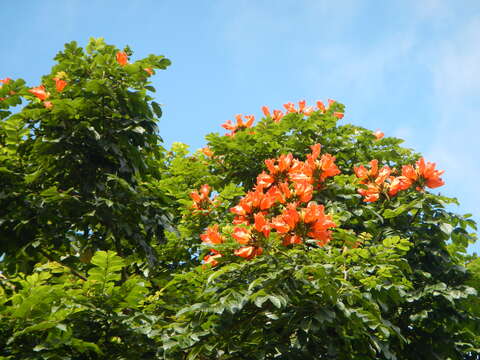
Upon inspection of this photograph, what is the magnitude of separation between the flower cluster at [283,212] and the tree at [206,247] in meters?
0.01

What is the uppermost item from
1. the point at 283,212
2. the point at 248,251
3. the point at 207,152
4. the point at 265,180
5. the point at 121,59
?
the point at 207,152

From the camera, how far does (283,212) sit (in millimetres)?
3998

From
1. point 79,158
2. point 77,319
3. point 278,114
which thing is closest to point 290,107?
point 278,114

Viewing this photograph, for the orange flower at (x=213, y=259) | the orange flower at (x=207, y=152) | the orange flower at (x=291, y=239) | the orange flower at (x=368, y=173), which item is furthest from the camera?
the orange flower at (x=207, y=152)

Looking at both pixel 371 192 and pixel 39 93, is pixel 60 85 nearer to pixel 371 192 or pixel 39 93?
pixel 39 93

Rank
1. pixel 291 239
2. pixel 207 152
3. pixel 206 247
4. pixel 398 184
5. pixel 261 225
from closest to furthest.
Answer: pixel 261 225 < pixel 291 239 < pixel 206 247 < pixel 398 184 < pixel 207 152

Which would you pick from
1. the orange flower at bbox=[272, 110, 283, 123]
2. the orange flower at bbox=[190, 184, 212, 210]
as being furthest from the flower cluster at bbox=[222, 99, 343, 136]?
the orange flower at bbox=[190, 184, 212, 210]

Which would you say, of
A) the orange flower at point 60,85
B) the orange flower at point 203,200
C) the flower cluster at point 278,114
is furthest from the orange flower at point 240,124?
the orange flower at point 60,85

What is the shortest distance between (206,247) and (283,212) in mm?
667

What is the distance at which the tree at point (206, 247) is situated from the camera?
376cm

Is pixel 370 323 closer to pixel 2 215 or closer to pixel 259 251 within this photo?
pixel 259 251

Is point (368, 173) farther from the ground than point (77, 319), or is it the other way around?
point (368, 173)

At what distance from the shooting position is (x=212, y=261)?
13.5ft

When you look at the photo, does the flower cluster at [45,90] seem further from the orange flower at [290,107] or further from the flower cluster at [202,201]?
the orange flower at [290,107]
